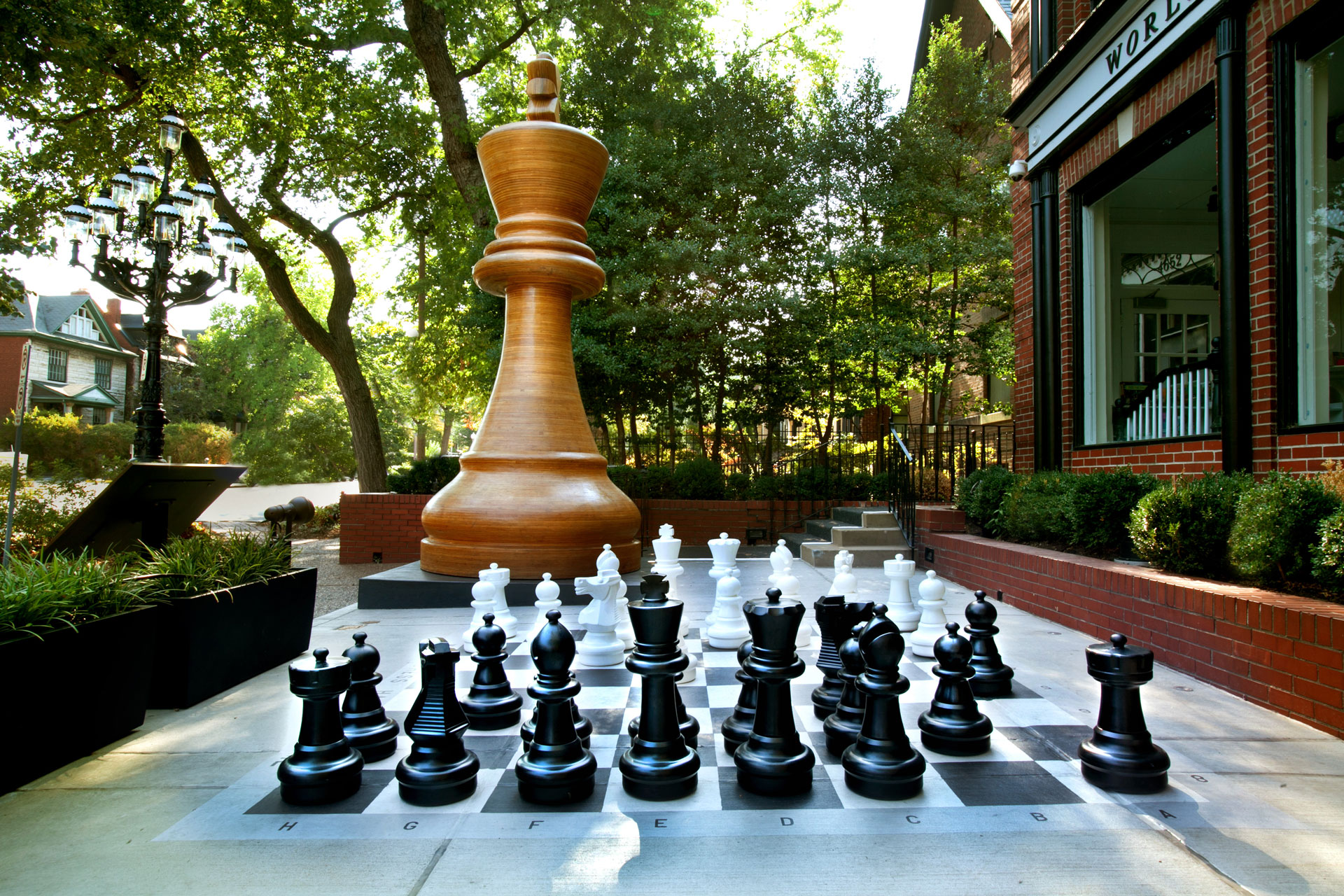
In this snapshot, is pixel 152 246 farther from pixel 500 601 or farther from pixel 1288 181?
pixel 1288 181

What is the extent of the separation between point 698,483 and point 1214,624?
23.2ft

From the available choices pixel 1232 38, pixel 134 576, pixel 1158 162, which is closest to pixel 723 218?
pixel 1158 162

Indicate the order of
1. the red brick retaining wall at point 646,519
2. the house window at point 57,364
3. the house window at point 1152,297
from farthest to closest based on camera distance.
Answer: the house window at point 57,364 → the red brick retaining wall at point 646,519 → the house window at point 1152,297

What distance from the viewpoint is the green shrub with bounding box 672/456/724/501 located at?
9945mm

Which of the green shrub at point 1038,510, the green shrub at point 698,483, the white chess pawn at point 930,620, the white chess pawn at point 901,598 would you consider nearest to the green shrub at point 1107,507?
the green shrub at point 1038,510

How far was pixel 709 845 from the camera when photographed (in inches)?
66.3

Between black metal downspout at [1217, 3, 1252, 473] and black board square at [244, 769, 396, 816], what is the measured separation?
15.8ft

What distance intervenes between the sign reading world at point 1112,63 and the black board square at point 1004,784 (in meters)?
5.26

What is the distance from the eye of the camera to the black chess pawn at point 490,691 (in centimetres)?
244

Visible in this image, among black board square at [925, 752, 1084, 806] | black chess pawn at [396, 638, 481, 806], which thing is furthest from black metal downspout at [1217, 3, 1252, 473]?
black chess pawn at [396, 638, 481, 806]

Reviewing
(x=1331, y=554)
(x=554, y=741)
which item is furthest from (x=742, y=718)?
(x=1331, y=554)

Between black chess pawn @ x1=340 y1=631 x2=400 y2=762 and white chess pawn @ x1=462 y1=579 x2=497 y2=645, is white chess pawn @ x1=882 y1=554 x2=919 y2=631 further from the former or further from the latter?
black chess pawn @ x1=340 y1=631 x2=400 y2=762

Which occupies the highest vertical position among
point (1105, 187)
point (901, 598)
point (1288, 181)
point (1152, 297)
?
point (1105, 187)

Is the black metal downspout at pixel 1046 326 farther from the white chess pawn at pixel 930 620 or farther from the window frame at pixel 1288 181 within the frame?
the white chess pawn at pixel 930 620
